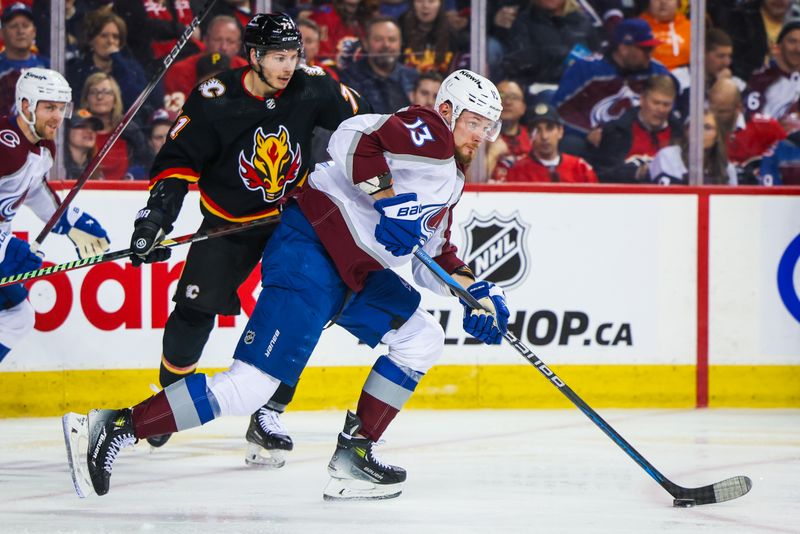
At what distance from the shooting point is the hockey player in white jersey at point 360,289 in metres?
2.96

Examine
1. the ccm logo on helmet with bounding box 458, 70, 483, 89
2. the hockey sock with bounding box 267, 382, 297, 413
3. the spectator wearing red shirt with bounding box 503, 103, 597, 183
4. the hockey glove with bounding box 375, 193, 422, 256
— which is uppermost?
the ccm logo on helmet with bounding box 458, 70, 483, 89

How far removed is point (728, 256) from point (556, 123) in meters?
0.90

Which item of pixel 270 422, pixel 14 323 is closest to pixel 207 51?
pixel 14 323

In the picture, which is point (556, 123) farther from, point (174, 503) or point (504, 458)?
point (174, 503)

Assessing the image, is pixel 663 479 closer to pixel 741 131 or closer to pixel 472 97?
pixel 472 97

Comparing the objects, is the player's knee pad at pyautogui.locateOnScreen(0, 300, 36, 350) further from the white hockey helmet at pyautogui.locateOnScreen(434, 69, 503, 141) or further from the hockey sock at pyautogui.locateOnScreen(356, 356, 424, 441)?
the white hockey helmet at pyautogui.locateOnScreen(434, 69, 503, 141)

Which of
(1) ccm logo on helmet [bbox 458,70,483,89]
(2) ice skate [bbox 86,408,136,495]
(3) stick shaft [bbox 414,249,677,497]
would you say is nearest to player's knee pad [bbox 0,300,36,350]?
(2) ice skate [bbox 86,408,136,495]

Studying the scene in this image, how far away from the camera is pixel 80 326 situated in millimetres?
4793

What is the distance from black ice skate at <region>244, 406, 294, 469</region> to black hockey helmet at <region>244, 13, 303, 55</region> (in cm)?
110

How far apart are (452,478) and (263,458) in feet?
1.98

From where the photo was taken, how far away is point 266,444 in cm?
373

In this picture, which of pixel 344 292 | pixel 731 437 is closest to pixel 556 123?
pixel 731 437

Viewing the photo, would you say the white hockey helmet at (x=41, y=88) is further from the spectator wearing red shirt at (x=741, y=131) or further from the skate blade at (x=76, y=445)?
the spectator wearing red shirt at (x=741, y=131)

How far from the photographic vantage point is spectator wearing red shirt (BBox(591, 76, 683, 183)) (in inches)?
209
